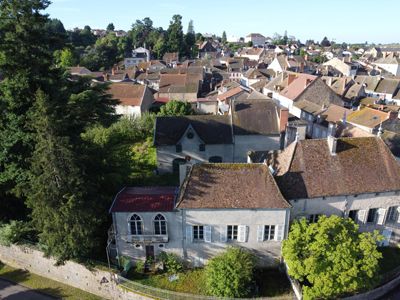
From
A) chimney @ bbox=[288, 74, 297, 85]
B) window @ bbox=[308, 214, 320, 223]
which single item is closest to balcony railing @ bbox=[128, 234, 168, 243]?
window @ bbox=[308, 214, 320, 223]

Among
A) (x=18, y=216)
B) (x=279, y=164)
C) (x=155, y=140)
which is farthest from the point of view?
(x=155, y=140)

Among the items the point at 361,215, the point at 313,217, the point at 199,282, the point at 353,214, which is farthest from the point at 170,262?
the point at 361,215

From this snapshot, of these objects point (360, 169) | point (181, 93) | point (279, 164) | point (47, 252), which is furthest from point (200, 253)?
point (181, 93)

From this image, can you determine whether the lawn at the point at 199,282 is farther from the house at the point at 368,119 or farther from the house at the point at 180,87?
the house at the point at 180,87

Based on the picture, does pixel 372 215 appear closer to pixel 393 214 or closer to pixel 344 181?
pixel 393 214

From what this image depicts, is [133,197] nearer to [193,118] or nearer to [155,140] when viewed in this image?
[155,140]

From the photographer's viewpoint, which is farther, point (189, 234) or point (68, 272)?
point (68, 272)

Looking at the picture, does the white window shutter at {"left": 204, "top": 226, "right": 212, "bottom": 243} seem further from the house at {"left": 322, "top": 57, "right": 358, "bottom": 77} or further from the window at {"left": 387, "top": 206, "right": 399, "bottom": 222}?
the house at {"left": 322, "top": 57, "right": 358, "bottom": 77}
